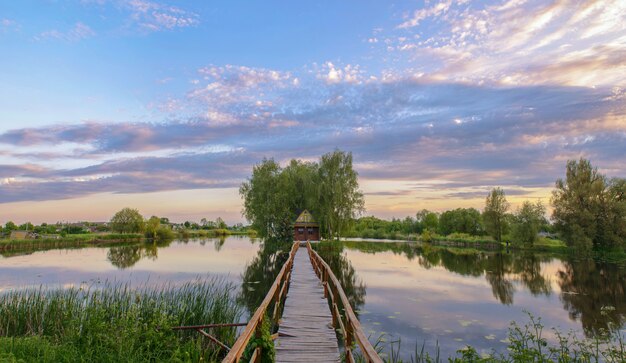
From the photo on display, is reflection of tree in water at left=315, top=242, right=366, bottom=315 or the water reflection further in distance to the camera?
reflection of tree in water at left=315, top=242, right=366, bottom=315

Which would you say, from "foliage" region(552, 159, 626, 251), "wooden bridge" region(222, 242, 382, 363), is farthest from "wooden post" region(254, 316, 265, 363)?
"foliage" region(552, 159, 626, 251)

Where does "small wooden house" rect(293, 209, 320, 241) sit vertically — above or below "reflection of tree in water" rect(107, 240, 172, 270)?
above

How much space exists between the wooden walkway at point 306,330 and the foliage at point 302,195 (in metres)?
27.8

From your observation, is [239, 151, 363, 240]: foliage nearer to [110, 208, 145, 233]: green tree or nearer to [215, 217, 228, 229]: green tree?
[110, 208, 145, 233]: green tree

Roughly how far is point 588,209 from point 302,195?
32.8 meters

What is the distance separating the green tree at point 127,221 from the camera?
79.5 m

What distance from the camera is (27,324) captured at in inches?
368

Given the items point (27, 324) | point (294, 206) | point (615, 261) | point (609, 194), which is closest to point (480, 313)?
point (27, 324)

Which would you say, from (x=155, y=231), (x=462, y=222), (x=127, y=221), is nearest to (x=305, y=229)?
(x=462, y=222)

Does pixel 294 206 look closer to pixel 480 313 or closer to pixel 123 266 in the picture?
pixel 123 266

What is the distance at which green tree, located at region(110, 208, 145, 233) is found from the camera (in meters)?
79.5

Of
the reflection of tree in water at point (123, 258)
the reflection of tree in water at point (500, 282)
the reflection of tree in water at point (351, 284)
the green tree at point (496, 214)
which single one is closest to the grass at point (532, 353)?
the reflection of tree in water at point (351, 284)

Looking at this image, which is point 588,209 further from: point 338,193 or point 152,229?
point 152,229

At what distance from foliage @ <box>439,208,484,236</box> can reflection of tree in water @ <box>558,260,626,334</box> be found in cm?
Result: 4624
